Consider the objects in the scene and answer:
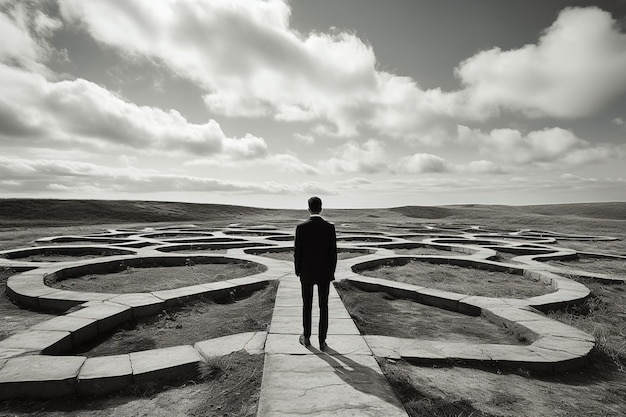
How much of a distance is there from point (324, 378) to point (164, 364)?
163 centimetres

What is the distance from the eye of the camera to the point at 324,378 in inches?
119

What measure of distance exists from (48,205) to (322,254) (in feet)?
149

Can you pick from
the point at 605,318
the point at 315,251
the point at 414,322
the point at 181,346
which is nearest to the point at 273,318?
the point at 181,346

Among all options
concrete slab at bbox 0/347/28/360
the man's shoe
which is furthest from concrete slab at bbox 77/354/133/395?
the man's shoe

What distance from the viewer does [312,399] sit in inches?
105

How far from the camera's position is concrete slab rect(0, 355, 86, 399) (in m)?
3.04

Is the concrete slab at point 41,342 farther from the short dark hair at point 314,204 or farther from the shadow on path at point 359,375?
the short dark hair at point 314,204

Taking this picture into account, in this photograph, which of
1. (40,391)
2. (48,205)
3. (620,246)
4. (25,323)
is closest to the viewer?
(40,391)

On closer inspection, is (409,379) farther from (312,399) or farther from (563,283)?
(563,283)

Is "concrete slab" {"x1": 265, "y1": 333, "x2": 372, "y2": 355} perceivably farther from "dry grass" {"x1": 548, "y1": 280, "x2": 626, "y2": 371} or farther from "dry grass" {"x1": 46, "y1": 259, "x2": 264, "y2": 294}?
"dry grass" {"x1": 46, "y1": 259, "x2": 264, "y2": 294}

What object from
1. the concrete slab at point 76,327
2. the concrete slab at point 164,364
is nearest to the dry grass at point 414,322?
the concrete slab at point 164,364

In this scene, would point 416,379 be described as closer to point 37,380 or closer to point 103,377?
point 103,377

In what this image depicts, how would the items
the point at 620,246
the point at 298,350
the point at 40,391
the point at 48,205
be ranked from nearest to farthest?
1. the point at 40,391
2. the point at 298,350
3. the point at 620,246
4. the point at 48,205

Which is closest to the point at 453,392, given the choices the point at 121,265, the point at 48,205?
the point at 121,265
